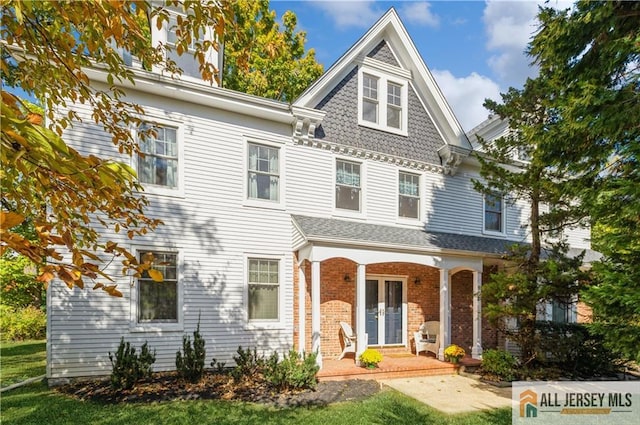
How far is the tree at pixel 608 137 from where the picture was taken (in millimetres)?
5496

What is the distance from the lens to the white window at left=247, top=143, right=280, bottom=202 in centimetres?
1014

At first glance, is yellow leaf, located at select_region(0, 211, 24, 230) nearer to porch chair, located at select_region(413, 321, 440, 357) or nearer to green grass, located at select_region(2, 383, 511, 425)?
green grass, located at select_region(2, 383, 511, 425)

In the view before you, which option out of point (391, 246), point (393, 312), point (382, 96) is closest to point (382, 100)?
point (382, 96)

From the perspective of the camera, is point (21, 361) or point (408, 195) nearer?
point (21, 361)

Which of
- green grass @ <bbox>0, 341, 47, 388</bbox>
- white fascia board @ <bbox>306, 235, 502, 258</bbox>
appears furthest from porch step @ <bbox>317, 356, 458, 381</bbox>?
green grass @ <bbox>0, 341, 47, 388</bbox>

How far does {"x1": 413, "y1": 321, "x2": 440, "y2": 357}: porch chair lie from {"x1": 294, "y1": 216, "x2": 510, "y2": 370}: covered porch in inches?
9.8

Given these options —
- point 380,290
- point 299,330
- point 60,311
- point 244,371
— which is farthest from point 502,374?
point 60,311

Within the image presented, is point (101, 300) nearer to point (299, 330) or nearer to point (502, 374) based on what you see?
point (299, 330)

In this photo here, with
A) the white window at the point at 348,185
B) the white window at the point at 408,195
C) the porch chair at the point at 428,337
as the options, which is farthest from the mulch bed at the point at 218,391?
the white window at the point at 408,195

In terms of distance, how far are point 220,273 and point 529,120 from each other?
8906mm

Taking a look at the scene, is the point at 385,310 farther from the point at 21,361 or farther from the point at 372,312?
the point at 21,361

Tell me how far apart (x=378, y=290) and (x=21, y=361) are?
36.0 feet

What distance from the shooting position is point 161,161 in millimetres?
9172

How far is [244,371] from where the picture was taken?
836cm
